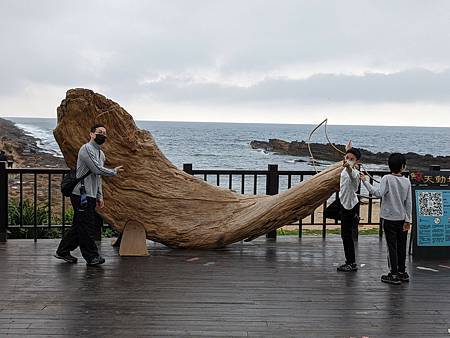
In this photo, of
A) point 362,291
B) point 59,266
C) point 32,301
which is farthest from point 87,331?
point 362,291

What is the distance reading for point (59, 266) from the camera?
20.7ft

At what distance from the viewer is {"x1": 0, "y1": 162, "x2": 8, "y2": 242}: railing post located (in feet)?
25.3

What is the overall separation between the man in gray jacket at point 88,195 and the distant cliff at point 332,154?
2178cm

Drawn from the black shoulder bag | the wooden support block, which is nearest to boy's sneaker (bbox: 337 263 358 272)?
the wooden support block

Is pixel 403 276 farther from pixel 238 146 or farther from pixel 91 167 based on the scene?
pixel 238 146

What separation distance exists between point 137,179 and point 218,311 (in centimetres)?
281

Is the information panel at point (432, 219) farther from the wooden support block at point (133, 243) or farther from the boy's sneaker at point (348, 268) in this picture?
the wooden support block at point (133, 243)

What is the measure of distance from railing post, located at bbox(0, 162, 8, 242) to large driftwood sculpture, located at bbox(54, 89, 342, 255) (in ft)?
3.53

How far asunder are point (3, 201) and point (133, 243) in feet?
6.65

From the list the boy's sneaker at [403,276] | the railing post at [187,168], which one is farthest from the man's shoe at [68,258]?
the boy's sneaker at [403,276]

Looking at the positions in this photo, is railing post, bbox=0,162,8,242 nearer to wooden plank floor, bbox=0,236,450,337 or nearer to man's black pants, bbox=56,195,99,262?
wooden plank floor, bbox=0,236,450,337

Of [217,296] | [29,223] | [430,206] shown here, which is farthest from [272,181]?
[29,223]

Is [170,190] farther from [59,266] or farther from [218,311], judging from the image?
[218,311]

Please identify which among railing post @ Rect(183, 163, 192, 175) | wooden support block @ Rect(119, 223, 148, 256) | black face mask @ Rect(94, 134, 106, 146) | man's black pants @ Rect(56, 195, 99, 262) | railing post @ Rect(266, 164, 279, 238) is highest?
black face mask @ Rect(94, 134, 106, 146)
